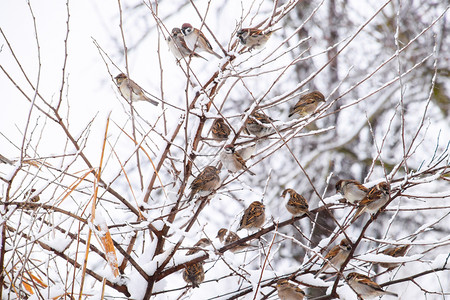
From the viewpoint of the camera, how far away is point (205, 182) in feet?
13.0

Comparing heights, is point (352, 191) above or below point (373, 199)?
above

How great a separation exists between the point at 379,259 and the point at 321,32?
860 cm

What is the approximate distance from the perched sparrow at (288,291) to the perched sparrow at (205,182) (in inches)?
32.8

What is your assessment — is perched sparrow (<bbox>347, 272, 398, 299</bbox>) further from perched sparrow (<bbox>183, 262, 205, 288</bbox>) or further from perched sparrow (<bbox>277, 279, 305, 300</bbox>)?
perched sparrow (<bbox>183, 262, 205, 288</bbox>)

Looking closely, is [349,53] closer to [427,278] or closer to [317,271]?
[427,278]

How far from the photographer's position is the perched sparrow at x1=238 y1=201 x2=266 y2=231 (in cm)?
425

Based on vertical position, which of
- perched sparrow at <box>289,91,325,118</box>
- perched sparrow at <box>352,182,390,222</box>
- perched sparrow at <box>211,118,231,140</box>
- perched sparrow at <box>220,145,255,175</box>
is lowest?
perched sparrow at <box>352,182,390,222</box>

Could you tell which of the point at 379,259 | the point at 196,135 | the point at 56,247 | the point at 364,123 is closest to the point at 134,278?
the point at 56,247

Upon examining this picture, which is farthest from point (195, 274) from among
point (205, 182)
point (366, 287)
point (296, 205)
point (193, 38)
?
point (193, 38)

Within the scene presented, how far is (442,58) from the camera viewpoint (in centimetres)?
1026

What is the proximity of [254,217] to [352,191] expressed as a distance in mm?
874

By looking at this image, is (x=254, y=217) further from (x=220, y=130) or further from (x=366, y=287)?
(x=366, y=287)

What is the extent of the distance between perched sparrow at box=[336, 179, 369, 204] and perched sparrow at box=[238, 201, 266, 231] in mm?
668

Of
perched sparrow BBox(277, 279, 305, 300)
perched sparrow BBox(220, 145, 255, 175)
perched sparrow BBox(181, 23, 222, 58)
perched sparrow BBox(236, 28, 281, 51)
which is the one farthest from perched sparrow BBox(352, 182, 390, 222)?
perched sparrow BBox(181, 23, 222, 58)
